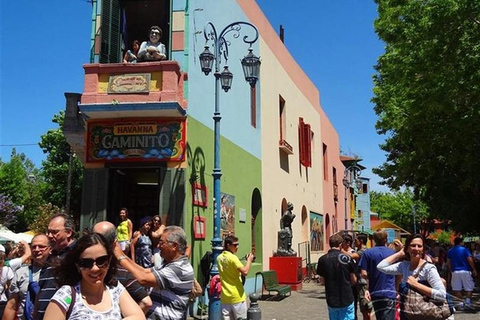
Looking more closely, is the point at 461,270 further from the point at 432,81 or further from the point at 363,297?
the point at 363,297

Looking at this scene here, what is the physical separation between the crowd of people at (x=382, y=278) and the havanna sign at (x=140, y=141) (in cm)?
444

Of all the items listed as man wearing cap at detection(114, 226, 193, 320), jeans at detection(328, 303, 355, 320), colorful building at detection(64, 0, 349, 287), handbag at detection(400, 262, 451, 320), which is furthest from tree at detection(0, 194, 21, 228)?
handbag at detection(400, 262, 451, 320)

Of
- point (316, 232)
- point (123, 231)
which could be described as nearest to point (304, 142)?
point (316, 232)

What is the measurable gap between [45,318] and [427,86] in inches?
516

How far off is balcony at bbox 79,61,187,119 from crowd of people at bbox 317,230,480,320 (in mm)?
4650

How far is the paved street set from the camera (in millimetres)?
11375

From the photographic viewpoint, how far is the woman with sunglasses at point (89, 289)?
2.76 metres

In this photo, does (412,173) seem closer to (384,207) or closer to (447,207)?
(447,207)

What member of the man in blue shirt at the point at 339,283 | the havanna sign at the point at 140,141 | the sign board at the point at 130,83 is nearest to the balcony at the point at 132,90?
the sign board at the point at 130,83

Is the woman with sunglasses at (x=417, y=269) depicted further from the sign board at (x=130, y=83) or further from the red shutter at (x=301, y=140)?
the red shutter at (x=301, y=140)

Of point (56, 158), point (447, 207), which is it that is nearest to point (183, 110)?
point (447, 207)

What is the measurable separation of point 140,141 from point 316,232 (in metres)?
17.4

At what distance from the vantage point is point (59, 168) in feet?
106

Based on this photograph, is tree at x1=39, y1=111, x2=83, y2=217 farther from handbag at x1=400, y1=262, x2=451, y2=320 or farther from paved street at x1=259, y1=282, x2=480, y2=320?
handbag at x1=400, y1=262, x2=451, y2=320
